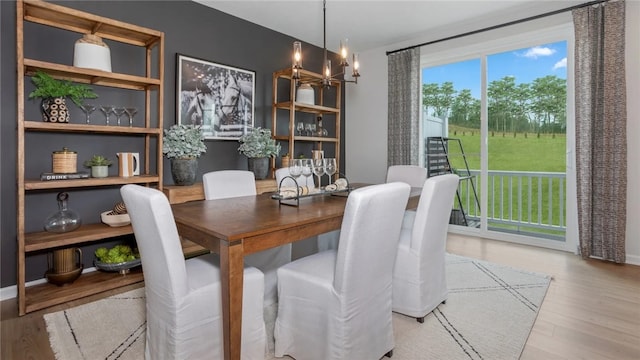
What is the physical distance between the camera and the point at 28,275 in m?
2.51

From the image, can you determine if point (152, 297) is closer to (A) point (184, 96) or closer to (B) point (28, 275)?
(B) point (28, 275)

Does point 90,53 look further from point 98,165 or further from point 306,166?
point 306,166

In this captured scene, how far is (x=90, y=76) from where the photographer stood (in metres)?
2.54

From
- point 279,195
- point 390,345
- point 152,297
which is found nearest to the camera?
point 152,297

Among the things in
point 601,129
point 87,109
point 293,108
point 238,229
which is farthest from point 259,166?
point 601,129

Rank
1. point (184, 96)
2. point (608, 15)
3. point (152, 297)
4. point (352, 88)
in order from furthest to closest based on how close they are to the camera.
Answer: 1. point (352, 88)
2. point (184, 96)
3. point (608, 15)
4. point (152, 297)

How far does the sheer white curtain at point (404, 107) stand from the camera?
4461 mm

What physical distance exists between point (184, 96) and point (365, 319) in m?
2.80

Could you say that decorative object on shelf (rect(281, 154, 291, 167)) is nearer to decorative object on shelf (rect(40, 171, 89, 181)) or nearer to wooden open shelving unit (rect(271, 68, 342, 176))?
wooden open shelving unit (rect(271, 68, 342, 176))

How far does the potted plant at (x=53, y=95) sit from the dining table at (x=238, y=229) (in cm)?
130

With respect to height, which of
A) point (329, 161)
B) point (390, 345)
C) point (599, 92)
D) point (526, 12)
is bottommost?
point (390, 345)

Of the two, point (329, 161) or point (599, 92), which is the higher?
point (599, 92)

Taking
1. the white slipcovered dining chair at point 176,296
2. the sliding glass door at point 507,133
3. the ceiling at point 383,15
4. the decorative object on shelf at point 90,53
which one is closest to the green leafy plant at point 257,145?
the ceiling at point 383,15

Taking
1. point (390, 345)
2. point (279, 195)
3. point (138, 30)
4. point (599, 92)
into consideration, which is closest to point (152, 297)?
point (279, 195)
